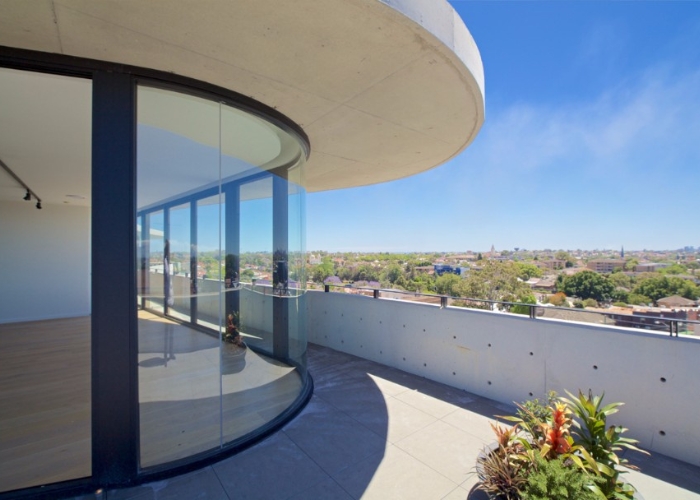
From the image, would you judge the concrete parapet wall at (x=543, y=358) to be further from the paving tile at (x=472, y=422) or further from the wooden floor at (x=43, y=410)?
the wooden floor at (x=43, y=410)

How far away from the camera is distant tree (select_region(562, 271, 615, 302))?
703 inches

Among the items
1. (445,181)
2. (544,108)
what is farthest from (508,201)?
(544,108)

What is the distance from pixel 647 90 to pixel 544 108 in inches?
141

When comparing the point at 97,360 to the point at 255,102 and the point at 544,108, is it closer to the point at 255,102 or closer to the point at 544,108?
the point at 255,102

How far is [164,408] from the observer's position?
244 cm

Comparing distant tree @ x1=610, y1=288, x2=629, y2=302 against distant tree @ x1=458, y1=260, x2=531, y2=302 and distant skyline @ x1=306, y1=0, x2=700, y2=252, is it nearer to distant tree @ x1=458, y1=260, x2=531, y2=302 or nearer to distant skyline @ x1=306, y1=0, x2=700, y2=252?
distant tree @ x1=458, y1=260, x2=531, y2=302

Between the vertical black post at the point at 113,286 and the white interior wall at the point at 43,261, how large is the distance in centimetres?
830

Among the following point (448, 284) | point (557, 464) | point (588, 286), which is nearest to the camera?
point (557, 464)

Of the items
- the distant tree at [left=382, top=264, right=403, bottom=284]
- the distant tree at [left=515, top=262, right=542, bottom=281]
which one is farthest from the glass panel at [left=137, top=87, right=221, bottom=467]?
the distant tree at [left=515, top=262, right=542, bottom=281]

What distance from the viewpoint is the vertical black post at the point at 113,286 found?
201 centimetres

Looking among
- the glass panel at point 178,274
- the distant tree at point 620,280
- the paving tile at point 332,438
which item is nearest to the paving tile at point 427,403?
the paving tile at point 332,438

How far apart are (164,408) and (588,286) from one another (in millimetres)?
23591

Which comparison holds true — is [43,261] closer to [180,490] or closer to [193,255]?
[193,255]

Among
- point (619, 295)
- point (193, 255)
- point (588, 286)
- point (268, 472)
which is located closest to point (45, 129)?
point (193, 255)
